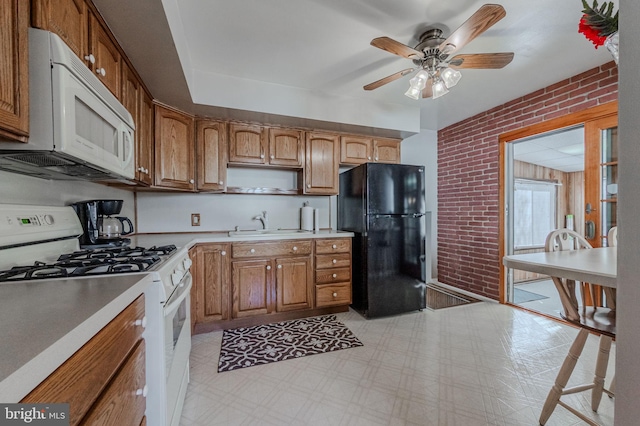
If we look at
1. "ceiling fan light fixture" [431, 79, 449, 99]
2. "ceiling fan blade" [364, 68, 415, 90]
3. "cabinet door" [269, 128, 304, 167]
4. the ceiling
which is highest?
the ceiling

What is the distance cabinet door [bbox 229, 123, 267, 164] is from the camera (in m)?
2.62

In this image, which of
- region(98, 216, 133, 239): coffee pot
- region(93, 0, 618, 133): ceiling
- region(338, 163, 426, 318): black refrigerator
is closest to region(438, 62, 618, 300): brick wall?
region(93, 0, 618, 133): ceiling

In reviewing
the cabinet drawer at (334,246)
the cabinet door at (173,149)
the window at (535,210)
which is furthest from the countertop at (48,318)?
the window at (535,210)

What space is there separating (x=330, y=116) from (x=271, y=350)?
2243 mm

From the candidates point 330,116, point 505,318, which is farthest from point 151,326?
point 505,318

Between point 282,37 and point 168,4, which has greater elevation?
point 282,37

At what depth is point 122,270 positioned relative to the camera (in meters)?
1.01

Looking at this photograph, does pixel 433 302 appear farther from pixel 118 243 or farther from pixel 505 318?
pixel 118 243

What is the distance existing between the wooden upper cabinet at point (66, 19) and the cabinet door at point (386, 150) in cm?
261

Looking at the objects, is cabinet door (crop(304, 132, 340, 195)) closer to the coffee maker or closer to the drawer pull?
the coffee maker

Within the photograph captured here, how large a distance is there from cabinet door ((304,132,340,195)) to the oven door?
1673 millimetres

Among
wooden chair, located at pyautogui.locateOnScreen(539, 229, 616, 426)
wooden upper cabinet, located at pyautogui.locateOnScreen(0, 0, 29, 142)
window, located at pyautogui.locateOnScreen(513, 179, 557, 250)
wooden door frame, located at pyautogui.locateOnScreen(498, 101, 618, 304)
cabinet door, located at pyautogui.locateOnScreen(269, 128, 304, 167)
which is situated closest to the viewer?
wooden upper cabinet, located at pyautogui.locateOnScreen(0, 0, 29, 142)

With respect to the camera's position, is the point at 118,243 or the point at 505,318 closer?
the point at 118,243

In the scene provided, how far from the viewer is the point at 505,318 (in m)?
2.62
